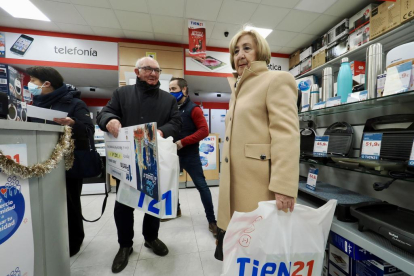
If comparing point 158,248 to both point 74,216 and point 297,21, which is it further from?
point 297,21

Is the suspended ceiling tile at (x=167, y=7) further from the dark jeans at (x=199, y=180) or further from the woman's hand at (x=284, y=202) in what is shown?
the woman's hand at (x=284, y=202)

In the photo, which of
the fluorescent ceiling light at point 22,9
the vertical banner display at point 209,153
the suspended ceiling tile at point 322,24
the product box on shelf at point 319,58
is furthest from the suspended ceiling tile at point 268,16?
the fluorescent ceiling light at point 22,9

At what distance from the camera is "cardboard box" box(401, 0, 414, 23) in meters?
1.99

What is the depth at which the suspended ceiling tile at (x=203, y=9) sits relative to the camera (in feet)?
9.08

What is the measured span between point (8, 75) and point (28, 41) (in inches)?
150

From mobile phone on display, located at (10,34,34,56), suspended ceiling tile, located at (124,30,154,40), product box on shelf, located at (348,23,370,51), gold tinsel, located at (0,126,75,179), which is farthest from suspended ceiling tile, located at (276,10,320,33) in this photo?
mobile phone on display, located at (10,34,34,56)

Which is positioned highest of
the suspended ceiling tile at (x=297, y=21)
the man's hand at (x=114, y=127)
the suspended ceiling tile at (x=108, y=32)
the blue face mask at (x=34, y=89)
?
the suspended ceiling tile at (x=108, y=32)

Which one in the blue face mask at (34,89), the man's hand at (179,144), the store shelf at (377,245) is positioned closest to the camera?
the store shelf at (377,245)

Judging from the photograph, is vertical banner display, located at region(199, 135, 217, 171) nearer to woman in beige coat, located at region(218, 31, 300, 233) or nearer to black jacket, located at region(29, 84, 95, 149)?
black jacket, located at region(29, 84, 95, 149)

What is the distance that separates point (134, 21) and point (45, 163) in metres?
3.23

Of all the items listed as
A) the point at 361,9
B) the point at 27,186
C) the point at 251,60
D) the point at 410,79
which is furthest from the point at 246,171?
the point at 361,9

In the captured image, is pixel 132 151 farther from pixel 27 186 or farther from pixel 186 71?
pixel 186 71

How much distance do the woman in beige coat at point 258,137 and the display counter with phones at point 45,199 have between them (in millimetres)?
886

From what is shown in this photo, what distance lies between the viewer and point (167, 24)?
10.8ft
